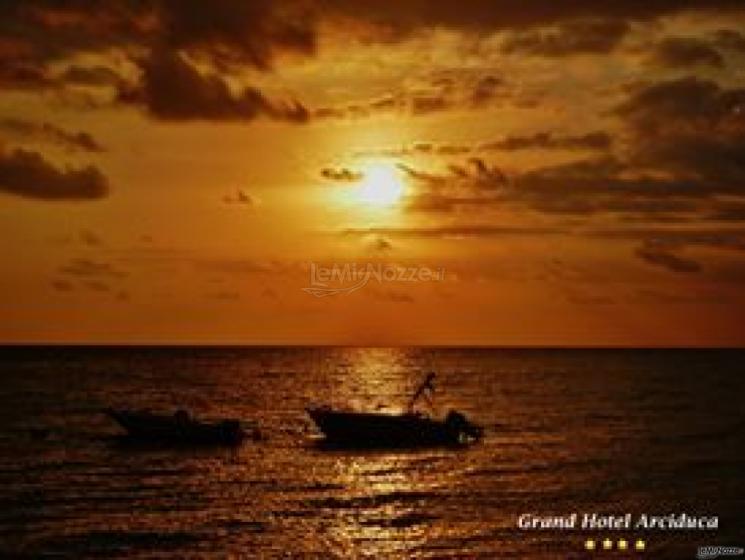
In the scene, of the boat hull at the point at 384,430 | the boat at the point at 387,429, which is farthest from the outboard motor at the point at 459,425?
the boat hull at the point at 384,430

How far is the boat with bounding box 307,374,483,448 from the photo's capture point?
85375 mm

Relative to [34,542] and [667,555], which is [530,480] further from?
[34,542]

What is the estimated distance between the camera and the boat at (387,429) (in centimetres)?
8538

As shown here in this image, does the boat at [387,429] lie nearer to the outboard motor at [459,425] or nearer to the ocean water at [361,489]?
the outboard motor at [459,425]

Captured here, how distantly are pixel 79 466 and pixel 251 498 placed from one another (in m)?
18.3

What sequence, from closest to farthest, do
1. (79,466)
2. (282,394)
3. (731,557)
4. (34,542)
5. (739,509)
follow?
(731,557)
(34,542)
(739,509)
(79,466)
(282,394)

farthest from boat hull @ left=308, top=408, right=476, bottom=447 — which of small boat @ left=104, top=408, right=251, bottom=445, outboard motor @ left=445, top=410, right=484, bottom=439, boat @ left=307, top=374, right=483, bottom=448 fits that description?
small boat @ left=104, top=408, right=251, bottom=445

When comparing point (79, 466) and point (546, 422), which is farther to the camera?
point (546, 422)

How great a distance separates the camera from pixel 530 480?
68375mm

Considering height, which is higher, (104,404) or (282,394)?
(282,394)

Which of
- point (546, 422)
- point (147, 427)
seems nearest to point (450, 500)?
point (147, 427)

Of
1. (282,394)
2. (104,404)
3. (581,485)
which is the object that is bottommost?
(581,485)

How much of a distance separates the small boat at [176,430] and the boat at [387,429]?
654 cm

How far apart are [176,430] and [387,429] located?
50.8 feet
